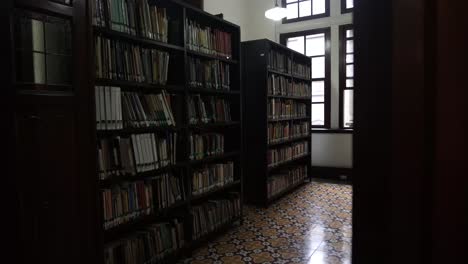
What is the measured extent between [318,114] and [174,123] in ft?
12.9

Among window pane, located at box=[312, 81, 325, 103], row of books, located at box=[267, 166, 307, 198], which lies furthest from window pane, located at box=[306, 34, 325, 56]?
row of books, located at box=[267, 166, 307, 198]

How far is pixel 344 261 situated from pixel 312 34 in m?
4.36

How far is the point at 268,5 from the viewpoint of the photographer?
579 centimetres

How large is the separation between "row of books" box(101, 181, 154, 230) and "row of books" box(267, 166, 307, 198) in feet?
7.07

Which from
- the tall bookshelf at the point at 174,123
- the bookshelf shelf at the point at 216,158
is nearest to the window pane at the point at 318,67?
the tall bookshelf at the point at 174,123

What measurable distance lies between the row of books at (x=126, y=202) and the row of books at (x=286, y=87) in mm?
2365

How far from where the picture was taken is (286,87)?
15.4ft

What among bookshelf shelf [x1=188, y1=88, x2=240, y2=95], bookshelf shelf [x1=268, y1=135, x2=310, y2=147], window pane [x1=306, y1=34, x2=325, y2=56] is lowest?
bookshelf shelf [x1=268, y1=135, x2=310, y2=147]

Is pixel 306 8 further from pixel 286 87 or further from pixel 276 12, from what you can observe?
pixel 286 87

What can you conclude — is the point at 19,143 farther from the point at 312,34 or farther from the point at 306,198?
the point at 312,34

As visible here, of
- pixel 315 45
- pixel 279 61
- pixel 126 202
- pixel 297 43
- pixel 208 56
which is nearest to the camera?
pixel 126 202

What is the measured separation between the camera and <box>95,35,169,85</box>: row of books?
197 centimetres

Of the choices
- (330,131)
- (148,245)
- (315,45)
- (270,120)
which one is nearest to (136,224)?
(148,245)

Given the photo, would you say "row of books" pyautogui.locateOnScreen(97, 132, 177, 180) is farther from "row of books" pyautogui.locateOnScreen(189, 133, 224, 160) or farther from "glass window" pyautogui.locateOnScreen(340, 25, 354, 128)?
"glass window" pyautogui.locateOnScreen(340, 25, 354, 128)
